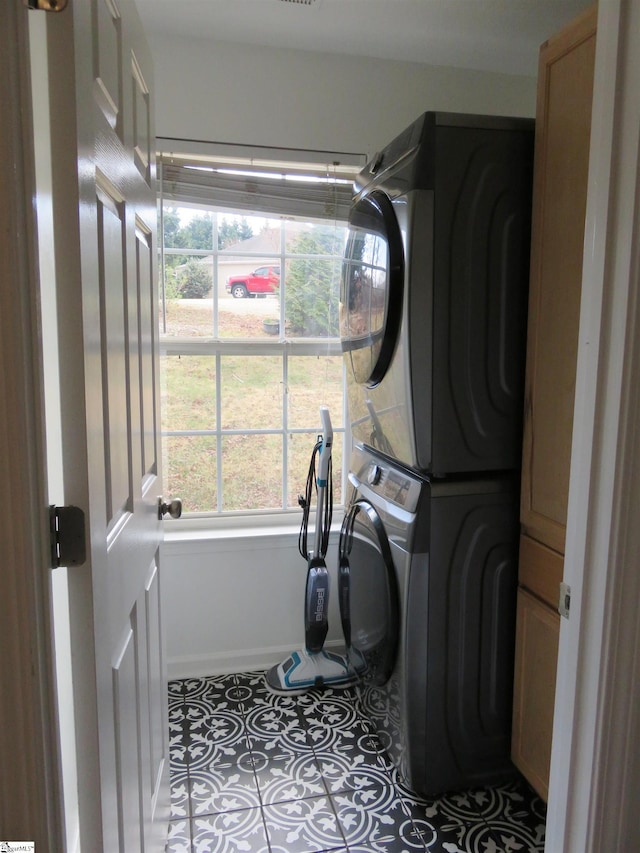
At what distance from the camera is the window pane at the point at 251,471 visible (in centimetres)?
250

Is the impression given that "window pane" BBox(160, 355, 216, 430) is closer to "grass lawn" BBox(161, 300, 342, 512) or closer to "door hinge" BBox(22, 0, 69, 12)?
"grass lawn" BBox(161, 300, 342, 512)

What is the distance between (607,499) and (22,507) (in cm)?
80

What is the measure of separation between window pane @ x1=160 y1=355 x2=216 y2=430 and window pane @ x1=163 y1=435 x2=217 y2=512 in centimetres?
6

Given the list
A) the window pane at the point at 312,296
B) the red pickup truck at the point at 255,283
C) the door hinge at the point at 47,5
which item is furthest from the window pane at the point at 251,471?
the door hinge at the point at 47,5

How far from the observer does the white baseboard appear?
2.37m

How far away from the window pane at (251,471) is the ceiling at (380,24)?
1423mm

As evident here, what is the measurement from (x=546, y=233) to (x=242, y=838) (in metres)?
1.79

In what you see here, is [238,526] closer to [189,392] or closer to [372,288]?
[189,392]

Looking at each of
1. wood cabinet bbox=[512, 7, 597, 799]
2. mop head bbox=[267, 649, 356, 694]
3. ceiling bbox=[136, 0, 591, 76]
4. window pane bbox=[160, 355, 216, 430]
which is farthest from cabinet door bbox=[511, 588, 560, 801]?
ceiling bbox=[136, 0, 591, 76]

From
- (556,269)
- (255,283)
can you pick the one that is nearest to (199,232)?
(255,283)

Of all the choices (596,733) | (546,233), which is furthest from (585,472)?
(546,233)

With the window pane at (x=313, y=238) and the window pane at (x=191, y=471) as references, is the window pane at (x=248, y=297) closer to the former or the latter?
the window pane at (x=313, y=238)

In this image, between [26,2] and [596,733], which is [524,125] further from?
[596,733]

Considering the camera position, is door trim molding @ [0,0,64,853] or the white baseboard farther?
the white baseboard
